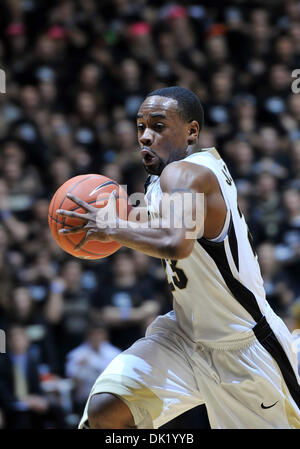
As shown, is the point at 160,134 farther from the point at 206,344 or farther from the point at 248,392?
the point at 248,392

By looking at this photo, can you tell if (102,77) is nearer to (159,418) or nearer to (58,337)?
(58,337)

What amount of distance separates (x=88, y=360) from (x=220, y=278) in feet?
8.92

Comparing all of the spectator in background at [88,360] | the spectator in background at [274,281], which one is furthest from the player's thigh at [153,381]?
the spectator in background at [274,281]

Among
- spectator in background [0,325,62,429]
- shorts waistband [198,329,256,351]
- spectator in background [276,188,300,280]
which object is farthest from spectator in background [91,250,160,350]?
shorts waistband [198,329,256,351]

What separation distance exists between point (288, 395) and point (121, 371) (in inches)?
34.1

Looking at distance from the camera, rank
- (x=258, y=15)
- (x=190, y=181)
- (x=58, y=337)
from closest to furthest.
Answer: (x=190, y=181) → (x=58, y=337) → (x=258, y=15)

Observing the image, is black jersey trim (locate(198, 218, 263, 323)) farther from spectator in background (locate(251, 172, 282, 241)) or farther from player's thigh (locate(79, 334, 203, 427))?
spectator in background (locate(251, 172, 282, 241))

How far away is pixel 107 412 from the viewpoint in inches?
137

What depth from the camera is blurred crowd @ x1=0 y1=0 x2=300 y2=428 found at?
19.9 feet

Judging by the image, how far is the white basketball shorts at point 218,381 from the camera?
3.59 metres

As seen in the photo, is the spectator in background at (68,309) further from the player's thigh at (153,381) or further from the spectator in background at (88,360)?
the player's thigh at (153,381)

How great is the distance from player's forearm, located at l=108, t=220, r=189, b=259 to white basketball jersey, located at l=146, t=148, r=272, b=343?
33 cm

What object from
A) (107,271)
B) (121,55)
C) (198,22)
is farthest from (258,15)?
(107,271)

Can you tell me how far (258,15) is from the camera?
907 centimetres
